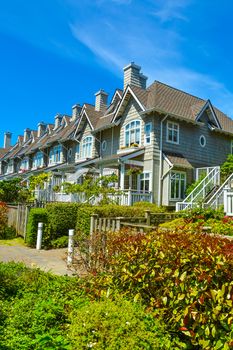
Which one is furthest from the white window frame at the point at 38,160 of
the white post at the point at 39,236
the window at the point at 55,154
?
the white post at the point at 39,236

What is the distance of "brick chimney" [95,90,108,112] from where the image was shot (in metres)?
37.3

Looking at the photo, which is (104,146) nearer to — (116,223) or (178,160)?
(178,160)

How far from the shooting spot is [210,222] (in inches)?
531

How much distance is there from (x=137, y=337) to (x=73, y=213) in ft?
37.7

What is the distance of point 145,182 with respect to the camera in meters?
24.8

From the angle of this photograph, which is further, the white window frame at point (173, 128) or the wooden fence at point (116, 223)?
the white window frame at point (173, 128)

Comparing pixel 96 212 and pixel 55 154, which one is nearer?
pixel 96 212

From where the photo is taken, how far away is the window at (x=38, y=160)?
152ft

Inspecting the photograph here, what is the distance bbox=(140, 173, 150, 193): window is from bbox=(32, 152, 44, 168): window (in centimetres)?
2391

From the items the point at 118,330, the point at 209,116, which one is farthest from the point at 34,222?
the point at 209,116

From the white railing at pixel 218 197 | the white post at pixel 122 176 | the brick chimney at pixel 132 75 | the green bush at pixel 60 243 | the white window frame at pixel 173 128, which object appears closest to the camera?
the green bush at pixel 60 243

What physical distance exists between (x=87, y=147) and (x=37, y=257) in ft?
73.2

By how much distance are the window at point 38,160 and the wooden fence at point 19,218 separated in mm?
27978

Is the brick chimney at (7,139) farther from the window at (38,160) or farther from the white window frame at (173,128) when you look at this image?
the white window frame at (173,128)
